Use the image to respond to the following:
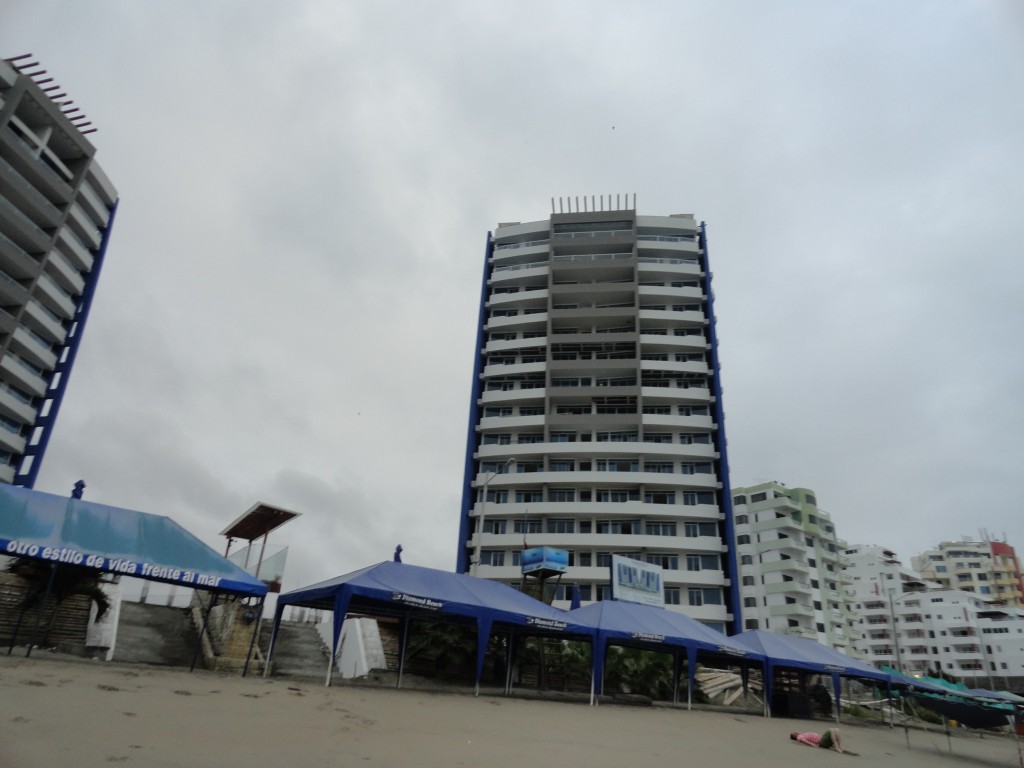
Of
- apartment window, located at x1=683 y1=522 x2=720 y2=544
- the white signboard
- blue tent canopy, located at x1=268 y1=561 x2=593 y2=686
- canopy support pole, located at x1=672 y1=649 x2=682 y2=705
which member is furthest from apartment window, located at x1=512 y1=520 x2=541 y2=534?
blue tent canopy, located at x1=268 y1=561 x2=593 y2=686

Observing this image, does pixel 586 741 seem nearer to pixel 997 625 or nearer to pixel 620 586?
pixel 620 586

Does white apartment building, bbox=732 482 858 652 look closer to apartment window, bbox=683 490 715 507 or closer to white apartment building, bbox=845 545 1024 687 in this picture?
white apartment building, bbox=845 545 1024 687

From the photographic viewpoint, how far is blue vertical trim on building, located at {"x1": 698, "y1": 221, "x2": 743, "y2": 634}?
1909 inches

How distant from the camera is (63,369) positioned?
5394cm

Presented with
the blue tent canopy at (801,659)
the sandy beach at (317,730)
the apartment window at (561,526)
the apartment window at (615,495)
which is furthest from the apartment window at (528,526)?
the sandy beach at (317,730)

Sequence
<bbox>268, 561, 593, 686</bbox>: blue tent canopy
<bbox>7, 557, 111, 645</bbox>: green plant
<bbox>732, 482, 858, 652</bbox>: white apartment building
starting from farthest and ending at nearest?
<bbox>732, 482, 858, 652</bbox>: white apartment building < <bbox>7, 557, 111, 645</bbox>: green plant < <bbox>268, 561, 593, 686</bbox>: blue tent canopy

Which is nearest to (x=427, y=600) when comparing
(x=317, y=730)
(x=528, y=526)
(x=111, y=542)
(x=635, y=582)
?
(x=111, y=542)

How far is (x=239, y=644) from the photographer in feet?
67.8

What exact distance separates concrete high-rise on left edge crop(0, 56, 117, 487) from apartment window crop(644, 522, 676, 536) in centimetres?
4926

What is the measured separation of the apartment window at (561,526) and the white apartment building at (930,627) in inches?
1817

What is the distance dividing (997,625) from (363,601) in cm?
9302

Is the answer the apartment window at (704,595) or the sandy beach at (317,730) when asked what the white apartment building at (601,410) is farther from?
the sandy beach at (317,730)

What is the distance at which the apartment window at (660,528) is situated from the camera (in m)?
51.6

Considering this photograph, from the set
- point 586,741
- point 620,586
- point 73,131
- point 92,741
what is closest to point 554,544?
point 620,586
